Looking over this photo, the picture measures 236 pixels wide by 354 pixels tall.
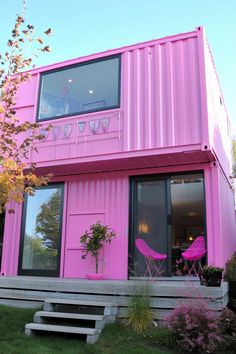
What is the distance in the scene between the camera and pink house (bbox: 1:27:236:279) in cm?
815

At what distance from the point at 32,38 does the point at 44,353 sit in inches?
179

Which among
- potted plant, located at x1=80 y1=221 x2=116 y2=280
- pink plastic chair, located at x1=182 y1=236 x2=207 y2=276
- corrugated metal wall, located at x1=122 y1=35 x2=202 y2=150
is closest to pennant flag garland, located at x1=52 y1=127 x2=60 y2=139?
corrugated metal wall, located at x1=122 y1=35 x2=202 y2=150

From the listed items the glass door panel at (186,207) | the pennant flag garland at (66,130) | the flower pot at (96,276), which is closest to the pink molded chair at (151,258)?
the glass door panel at (186,207)

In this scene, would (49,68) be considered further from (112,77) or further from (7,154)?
(7,154)

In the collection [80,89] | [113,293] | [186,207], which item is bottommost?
[113,293]

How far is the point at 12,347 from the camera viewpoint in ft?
17.0

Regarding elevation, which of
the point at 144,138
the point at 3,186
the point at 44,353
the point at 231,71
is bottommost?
the point at 44,353

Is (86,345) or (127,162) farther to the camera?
(127,162)

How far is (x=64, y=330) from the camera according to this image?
5594 mm

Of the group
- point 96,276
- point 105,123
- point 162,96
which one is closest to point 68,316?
point 96,276

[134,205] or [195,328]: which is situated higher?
[134,205]

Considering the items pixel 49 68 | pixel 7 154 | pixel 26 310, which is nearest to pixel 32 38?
pixel 7 154

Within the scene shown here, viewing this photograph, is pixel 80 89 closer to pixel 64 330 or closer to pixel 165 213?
pixel 165 213

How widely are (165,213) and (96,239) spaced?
1.55m
